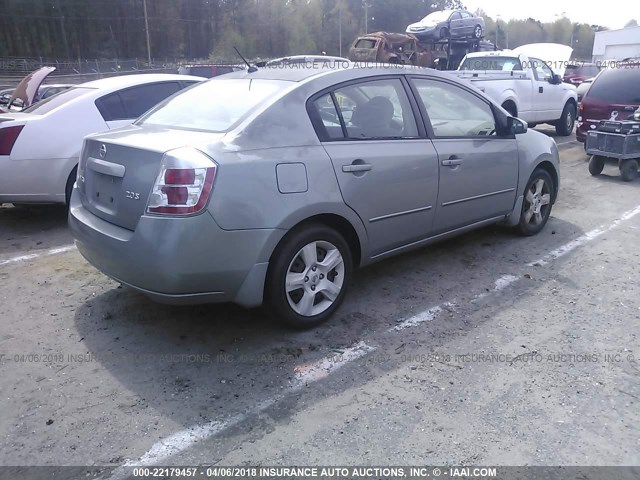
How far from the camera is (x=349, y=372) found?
337 centimetres

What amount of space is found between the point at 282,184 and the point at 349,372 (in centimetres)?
121

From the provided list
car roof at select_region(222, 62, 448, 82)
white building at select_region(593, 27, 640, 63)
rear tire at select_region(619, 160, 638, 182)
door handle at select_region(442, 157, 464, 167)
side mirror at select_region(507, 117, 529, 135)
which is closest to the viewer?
car roof at select_region(222, 62, 448, 82)

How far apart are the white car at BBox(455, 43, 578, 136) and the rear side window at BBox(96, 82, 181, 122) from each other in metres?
7.04

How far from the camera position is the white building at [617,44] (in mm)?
37750

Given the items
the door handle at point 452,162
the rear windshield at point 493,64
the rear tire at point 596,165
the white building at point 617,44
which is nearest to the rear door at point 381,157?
the door handle at point 452,162

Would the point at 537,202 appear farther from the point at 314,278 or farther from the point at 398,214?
the point at 314,278

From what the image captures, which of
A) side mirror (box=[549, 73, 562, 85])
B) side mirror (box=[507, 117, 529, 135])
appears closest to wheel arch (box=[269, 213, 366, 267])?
side mirror (box=[507, 117, 529, 135])

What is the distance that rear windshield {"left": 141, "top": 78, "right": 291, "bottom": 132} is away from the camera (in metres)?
3.74

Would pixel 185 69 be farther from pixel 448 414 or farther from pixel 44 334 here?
pixel 448 414

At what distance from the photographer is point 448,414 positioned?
2.98 metres

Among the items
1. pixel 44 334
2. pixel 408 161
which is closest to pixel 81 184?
pixel 44 334

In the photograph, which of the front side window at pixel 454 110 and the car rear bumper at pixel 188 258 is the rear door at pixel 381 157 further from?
the car rear bumper at pixel 188 258

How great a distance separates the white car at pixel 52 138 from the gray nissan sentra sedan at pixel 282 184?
2.11 metres

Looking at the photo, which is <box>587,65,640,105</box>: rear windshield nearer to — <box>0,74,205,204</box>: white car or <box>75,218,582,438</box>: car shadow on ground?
<box>75,218,582,438</box>: car shadow on ground
